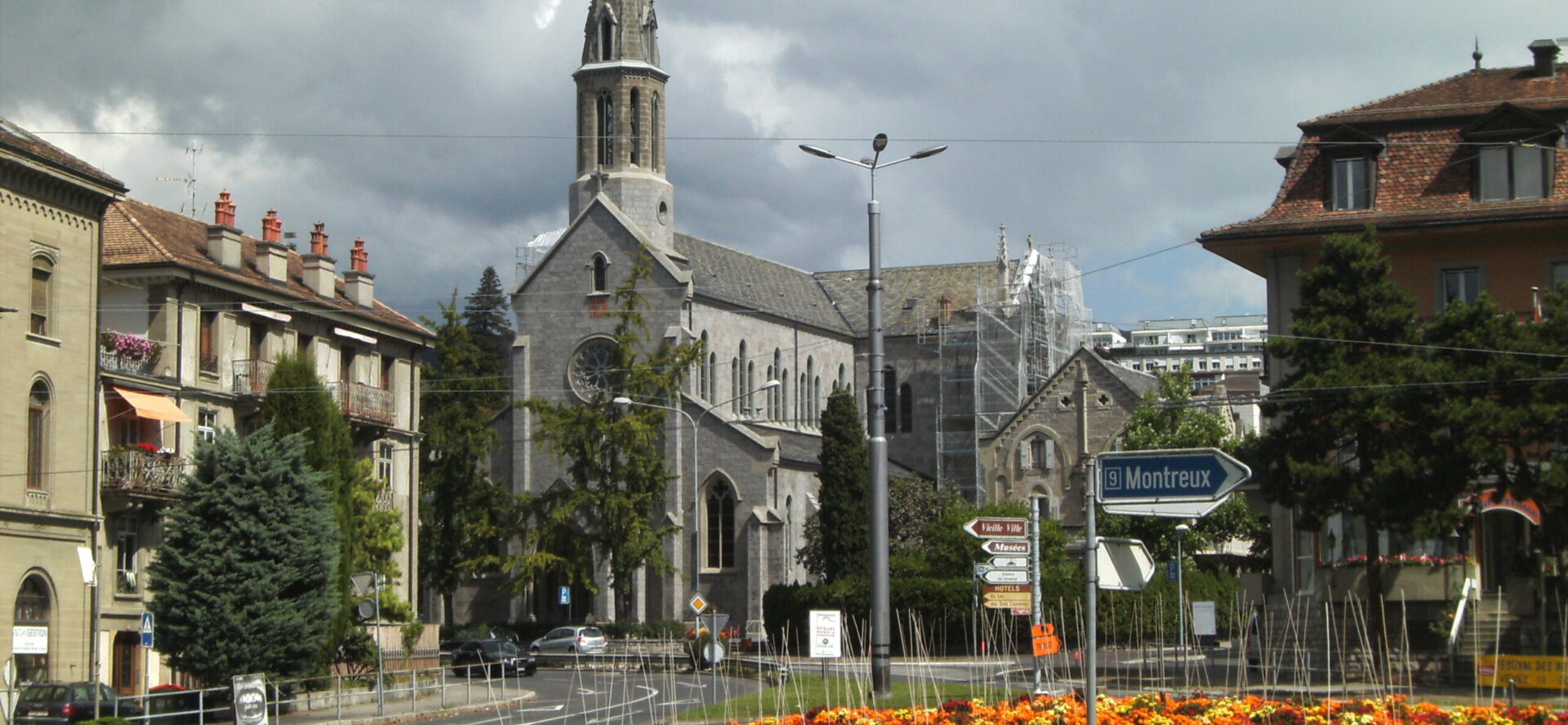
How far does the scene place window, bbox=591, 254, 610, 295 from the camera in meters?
72.5

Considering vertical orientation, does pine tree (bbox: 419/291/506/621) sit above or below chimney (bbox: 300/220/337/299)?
below

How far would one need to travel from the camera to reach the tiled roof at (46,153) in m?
33.6

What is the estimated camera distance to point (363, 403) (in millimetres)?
45625

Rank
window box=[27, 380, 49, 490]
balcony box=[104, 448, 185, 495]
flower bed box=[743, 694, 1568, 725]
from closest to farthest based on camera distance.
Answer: flower bed box=[743, 694, 1568, 725]
window box=[27, 380, 49, 490]
balcony box=[104, 448, 185, 495]

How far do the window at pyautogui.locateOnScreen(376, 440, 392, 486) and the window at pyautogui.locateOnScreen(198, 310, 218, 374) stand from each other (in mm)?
8082

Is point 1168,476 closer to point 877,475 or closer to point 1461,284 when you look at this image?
point 877,475

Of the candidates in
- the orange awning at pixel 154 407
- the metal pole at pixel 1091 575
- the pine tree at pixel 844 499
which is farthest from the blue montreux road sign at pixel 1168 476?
the pine tree at pixel 844 499

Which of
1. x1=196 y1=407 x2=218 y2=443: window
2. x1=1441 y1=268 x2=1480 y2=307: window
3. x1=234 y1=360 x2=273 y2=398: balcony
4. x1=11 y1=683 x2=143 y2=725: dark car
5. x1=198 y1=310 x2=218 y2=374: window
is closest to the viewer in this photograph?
x1=11 y1=683 x2=143 y2=725: dark car

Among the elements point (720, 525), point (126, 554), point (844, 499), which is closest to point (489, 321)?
point (720, 525)

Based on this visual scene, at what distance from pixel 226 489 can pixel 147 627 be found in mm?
3971

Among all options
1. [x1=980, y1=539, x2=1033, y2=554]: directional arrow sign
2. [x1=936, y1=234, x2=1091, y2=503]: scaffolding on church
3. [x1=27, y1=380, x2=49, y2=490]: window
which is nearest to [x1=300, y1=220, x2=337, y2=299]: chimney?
[x1=27, y1=380, x2=49, y2=490]: window

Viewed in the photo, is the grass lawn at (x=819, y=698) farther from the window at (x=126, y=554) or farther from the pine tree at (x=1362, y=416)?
the window at (x=126, y=554)

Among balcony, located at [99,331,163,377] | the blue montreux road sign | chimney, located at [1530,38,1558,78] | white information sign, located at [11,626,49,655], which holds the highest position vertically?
chimney, located at [1530,38,1558,78]

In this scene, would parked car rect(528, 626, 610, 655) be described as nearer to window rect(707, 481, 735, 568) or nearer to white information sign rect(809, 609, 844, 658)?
window rect(707, 481, 735, 568)
